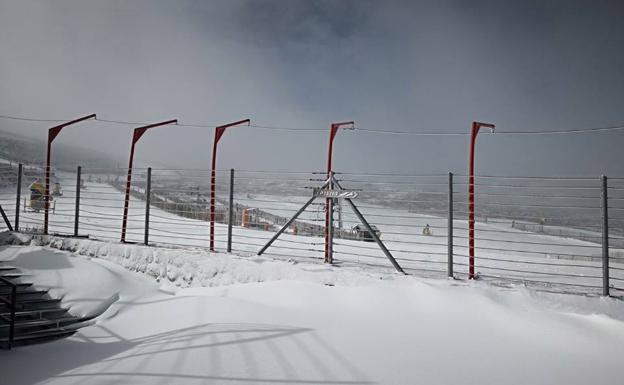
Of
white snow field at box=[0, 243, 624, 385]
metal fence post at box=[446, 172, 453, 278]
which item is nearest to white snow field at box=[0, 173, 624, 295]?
metal fence post at box=[446, 172, 453, 278]

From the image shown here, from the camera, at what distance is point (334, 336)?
2.75 meters

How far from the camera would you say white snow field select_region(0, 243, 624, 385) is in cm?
215

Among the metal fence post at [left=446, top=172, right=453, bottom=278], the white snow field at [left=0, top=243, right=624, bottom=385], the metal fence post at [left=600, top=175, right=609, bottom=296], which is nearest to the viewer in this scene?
the white snow field at [left=0, top=243, right=624, bottom=385]

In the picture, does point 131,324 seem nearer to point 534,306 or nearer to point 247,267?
point 247,267

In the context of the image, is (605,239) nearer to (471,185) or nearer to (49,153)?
(471,185)

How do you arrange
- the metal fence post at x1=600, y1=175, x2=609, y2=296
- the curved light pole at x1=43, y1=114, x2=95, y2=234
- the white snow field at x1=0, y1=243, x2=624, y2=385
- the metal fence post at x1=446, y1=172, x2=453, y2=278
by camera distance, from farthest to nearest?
the curved light pole at x1=43, y1=114, x2=95, y2=234 < the metal fence post at x1=446, y1=172, x2=453, y2=278 < the metal fence post at x1=600, y1=175, x2=609, y2=296 < the white snow field at x1=0, y1=243, x2=624, y2=385

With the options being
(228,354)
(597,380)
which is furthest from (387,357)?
(597,380)

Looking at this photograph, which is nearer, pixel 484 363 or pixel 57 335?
pixel 484 363

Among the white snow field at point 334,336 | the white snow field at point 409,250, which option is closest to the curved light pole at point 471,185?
the white snow field at point 409,250

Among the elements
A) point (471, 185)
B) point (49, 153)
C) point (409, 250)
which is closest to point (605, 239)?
point (471, 185)

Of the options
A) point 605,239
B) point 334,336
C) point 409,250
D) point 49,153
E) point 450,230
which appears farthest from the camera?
point 409,250

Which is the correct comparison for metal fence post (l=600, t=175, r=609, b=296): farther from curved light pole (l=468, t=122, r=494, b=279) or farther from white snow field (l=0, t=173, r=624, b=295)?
curved light pole (l=468, t=122, r=494, b=279)

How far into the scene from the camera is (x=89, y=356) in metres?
2.62

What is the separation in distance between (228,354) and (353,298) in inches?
63.0
